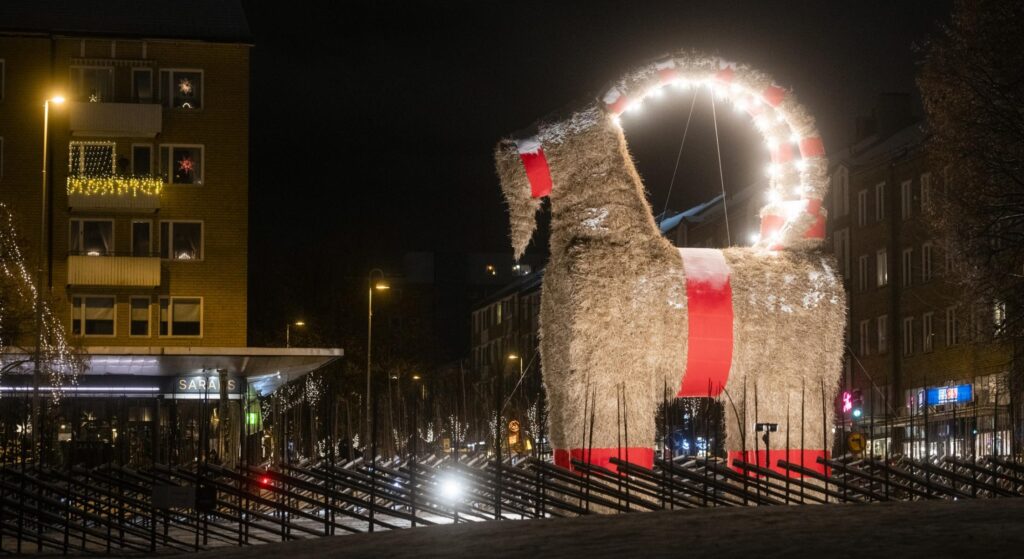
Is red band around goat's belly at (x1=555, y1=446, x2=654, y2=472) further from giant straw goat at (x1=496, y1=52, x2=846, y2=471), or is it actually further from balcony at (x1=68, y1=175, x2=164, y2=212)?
balcony at (x1=68, y1=175, x2=164, y2=212)

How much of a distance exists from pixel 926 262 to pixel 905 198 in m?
2.68

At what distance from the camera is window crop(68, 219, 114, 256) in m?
52.2

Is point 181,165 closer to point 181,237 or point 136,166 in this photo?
point 136,166

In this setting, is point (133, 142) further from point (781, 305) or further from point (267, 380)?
point (781, 305)

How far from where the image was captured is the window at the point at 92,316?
170 ft

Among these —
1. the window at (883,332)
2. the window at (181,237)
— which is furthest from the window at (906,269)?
the window at (181,237)

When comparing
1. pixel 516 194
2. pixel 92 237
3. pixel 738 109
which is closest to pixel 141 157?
pixel 92 237

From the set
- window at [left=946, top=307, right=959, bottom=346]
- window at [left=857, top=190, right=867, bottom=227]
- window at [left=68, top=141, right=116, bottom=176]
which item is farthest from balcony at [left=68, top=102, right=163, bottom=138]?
window at [left=946, top=307, right=959, bottom=346]

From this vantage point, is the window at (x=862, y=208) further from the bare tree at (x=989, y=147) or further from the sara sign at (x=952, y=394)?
the bare tree at (x=989, y=147)

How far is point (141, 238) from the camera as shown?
172ft

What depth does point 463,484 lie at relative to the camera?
23.0 m

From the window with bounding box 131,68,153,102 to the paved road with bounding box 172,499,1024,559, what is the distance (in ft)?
118

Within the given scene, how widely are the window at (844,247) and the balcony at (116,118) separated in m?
27.6

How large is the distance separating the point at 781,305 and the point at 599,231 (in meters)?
2.60
